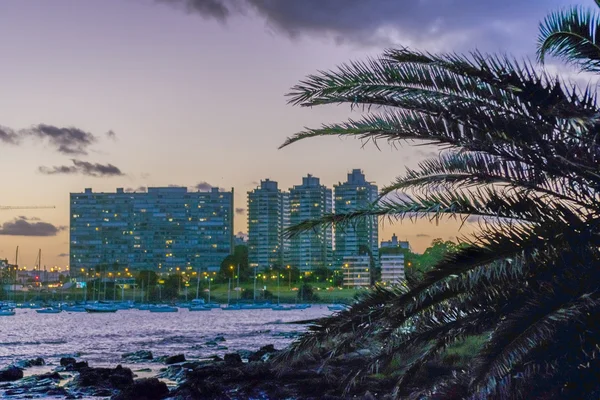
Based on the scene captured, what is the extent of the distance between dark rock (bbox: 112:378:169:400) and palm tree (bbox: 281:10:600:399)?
16.9 m

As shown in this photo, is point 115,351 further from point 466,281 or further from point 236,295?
point 236,295

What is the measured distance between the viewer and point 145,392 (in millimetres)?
25578

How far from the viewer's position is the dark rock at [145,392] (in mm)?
25359

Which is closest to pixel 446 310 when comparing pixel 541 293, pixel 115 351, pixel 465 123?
pixel 541 293

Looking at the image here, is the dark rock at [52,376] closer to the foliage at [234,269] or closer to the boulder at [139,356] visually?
the boulder at [139,356]

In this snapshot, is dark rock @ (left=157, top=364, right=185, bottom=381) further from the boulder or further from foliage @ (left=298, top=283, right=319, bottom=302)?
foliage @ (left=298, top=283, right=319, bottom=302)

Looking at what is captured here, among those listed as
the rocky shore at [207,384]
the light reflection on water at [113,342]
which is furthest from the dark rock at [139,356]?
the rocky shore at [207,384]

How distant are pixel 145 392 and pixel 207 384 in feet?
6.64

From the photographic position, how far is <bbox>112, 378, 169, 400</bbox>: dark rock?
25.4 meters

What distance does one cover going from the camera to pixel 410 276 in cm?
981

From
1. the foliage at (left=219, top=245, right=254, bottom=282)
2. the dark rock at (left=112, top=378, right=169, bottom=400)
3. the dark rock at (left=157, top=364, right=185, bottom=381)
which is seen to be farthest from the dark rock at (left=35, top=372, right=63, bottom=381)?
the foliage at (left=219, top=245, right=254, bottom=282)

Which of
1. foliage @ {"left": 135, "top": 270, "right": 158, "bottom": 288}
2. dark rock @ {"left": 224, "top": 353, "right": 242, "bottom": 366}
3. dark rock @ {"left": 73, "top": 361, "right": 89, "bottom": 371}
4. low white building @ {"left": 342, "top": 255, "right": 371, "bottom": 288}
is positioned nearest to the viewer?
dark rock @ {"left": 224, "top": 353, "right": 242, "bottom": 366}

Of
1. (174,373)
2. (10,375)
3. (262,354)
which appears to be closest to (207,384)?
(174,373)

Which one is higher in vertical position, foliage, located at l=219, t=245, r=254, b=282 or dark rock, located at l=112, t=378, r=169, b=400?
foliage, located at l=219, t=245, r=254, b=282
